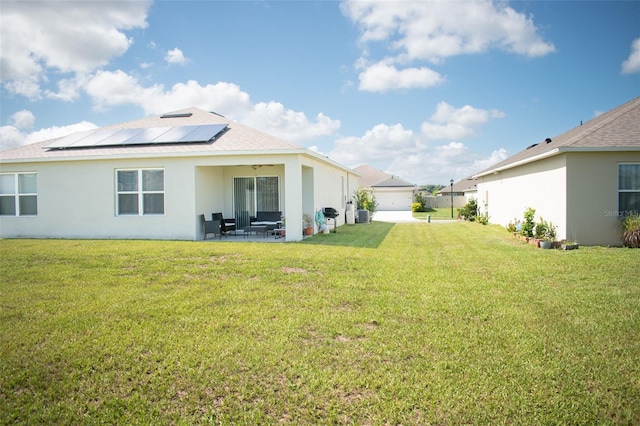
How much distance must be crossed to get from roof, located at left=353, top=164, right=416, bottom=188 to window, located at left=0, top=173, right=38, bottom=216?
29.7 m

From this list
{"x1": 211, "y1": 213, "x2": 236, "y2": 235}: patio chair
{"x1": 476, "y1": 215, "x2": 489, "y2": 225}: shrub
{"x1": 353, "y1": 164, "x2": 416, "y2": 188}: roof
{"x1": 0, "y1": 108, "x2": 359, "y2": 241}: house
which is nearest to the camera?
{"x1": 0, "y1": 108, "x2": 359, "y2": 241}: house

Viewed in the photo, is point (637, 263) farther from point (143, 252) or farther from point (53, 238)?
point (53, 238)

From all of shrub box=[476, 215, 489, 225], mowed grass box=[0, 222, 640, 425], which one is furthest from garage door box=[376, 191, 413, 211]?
mowed grass box=[0, 222, 640, 425]

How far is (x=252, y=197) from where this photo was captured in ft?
53.4

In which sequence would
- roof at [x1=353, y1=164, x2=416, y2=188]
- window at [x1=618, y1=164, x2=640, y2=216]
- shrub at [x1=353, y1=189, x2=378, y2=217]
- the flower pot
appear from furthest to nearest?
roof at [x1=353, y1=164, x2=416, y2=188], shrub at [x1=353, y1=189, x2=378, y2=217], window at [x1=618, y1=164, x2=640, y2=216], the flower pot

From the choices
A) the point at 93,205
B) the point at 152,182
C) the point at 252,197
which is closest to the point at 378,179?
the point at 252,197

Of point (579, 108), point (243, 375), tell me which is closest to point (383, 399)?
point (243, 375)

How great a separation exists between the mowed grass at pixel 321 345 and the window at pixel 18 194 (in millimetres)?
8513

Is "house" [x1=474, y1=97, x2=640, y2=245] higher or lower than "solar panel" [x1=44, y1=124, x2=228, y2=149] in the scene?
lower

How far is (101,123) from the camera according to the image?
61.7 feet

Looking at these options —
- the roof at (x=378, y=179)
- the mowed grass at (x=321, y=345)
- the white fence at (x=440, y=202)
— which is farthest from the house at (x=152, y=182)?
the white fence at (x=440, y=202)

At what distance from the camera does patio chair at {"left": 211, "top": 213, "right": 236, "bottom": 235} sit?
46.8ft

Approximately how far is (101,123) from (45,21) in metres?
8.03

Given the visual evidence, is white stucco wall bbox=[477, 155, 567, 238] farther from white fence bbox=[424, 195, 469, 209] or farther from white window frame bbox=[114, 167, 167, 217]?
white fence bbox=[424, 195, 469, 209]
